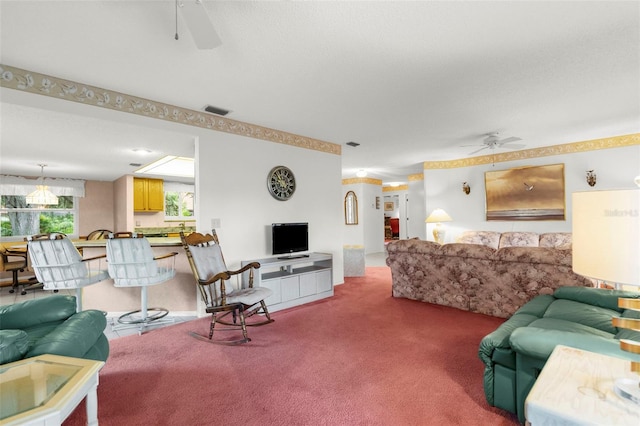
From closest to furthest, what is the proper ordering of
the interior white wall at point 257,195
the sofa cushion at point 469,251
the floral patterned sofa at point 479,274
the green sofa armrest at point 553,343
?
the green sofa armrest at point 553,343
the floral patterned sofa at point 479,274
the sofa cushion at point 469,251
the interior white wall at point 257,195

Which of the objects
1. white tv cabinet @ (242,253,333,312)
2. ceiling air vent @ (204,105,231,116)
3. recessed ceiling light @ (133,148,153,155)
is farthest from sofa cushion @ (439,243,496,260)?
recessed ceiling light @ (133,148,153,155)

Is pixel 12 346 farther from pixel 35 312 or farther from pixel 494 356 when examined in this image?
pixel 494 356

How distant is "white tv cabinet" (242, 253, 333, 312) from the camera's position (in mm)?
3836

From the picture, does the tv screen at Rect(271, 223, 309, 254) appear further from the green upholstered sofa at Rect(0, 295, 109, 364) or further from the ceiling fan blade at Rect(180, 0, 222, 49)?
the ceiling fan blade at Rect(180, 0, 222, 49)

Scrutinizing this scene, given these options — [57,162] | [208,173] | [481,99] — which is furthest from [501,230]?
[57,162]

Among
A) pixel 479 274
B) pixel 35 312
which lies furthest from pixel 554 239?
pixel 35 312

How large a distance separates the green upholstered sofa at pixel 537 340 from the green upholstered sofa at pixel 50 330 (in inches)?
97.8

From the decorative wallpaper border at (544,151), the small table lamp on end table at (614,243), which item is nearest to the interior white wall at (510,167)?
the decorative wallpaper border at (544,151)

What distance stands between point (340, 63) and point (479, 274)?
279 centimetres

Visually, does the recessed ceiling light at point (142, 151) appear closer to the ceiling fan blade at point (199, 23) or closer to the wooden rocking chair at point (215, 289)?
the wooden rocking chair at point (215, 289)

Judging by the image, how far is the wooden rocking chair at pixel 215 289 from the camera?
9.41 feet

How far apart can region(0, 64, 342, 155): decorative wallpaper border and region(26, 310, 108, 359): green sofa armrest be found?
81.3 inches

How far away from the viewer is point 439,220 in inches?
239

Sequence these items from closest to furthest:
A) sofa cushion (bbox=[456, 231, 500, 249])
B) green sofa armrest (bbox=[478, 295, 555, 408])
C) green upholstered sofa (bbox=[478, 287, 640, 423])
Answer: green upholstered sofa (bbox=[478, 287, 640, 423]), green sofa armrest (bbox=[478, 295, 555, 408]), sofa cushion (bbox=[456, 231, 500, 249])
